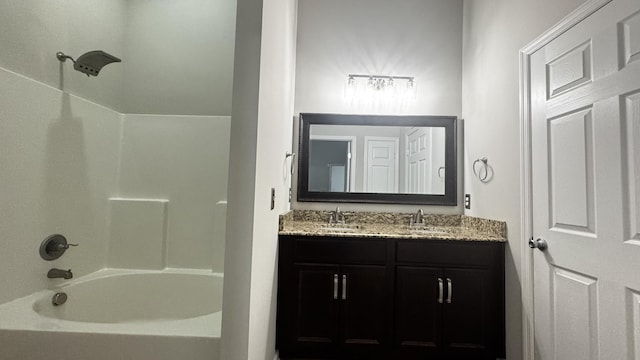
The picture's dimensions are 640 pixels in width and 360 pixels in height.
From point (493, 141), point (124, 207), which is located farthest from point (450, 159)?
point (124, 207)

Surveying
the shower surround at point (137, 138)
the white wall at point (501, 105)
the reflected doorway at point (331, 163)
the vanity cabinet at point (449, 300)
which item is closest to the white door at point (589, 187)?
the white wall at point (501, 105)

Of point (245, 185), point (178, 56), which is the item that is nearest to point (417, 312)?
point (245, 185)

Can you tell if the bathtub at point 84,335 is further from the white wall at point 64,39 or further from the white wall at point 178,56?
the white wall at point 178,56

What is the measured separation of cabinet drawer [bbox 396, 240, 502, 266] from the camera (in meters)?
1.96

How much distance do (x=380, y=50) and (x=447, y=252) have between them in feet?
5.95

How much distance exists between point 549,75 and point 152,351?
7.75ft

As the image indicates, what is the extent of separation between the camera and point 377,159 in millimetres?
2580

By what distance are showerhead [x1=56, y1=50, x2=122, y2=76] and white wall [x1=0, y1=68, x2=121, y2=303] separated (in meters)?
0.19

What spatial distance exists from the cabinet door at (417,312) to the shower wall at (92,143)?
51.5 inches

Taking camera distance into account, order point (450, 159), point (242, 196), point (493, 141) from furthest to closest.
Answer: point (450, 159) < point (493, 141) < point (242, 196)

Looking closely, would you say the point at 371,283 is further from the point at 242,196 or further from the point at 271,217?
the point at 242,196

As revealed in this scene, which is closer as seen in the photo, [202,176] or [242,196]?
[242,196]

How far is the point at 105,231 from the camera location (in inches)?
82.7

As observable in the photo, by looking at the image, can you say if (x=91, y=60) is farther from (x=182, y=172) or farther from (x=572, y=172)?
(x=572, y=172)
